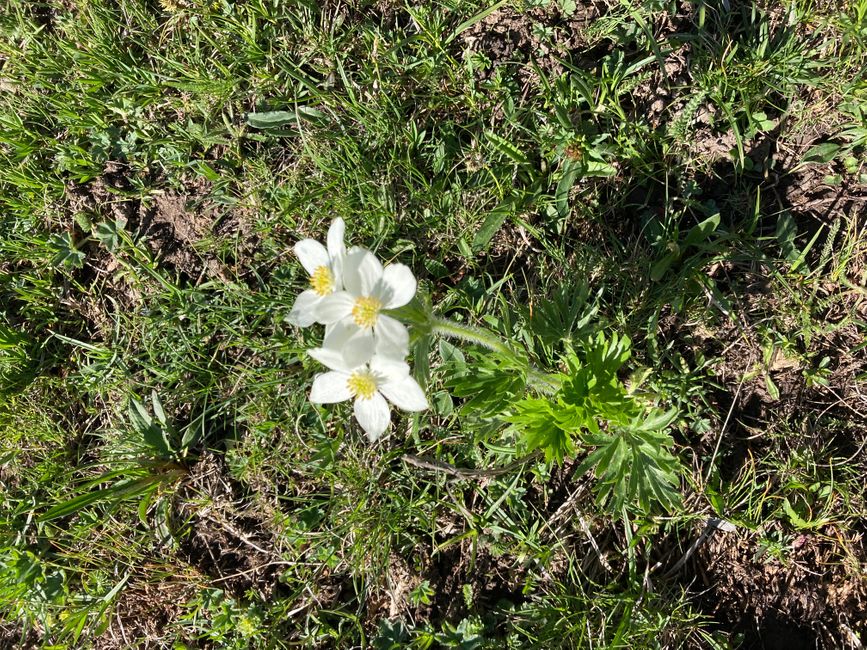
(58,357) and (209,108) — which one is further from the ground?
(209,108)

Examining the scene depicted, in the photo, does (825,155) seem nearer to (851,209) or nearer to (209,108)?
(851,209)

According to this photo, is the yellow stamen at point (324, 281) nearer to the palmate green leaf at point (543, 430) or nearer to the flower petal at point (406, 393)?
the flower petal at point (406, 393)

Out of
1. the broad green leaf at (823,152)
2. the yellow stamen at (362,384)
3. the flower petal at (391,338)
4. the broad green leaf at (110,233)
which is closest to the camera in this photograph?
the flower petal at (391,338)

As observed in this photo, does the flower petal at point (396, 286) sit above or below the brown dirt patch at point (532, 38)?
below

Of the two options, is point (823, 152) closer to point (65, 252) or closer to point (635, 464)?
point (635, 464)

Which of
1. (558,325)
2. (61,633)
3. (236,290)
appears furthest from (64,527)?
(558,325)

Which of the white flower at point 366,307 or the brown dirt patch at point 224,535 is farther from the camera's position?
the brown dirt patch at point 224,535

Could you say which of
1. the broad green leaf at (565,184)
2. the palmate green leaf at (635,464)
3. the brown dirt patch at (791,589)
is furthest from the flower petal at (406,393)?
the brown dirt patch at (791,589)

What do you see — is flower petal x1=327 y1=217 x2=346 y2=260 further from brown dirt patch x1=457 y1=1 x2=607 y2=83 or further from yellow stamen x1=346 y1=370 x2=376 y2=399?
brown dirt patch x1=457 y1=1 x2=607 y2=83
